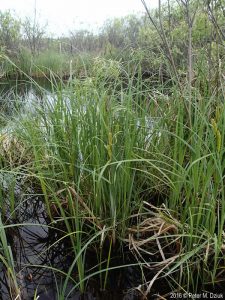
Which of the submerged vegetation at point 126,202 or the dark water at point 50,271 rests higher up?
the submerged vegetation at point 126,202

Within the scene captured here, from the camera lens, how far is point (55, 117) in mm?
1652

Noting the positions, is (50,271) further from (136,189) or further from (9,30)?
(9,30)

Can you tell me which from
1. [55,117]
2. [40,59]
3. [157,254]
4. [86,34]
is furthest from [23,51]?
[157,254]

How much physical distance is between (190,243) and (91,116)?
801mm

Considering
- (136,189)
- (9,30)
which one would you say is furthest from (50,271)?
(9,30)

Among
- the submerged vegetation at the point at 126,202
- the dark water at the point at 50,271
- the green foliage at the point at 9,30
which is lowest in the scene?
the dark water at the point at 50,271

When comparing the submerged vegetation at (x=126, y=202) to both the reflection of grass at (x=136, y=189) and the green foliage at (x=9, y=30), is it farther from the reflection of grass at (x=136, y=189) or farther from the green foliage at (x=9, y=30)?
the green foliage at (x=9, y=30)

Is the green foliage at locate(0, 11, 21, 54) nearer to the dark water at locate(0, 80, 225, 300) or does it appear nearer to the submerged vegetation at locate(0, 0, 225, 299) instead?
the submerged vegetation at locate(0, 0, 225, 299)

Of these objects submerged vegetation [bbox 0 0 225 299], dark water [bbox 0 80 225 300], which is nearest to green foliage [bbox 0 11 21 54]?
submerged vegetation [bbox 0 0 225 299]

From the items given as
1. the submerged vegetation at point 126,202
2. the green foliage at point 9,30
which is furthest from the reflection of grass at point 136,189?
the green foliage at point 9,30

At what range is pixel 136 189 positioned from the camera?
1575 mm

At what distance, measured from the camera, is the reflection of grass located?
1.20 metres

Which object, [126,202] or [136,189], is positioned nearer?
[126,202]

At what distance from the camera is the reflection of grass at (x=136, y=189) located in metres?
1.20
